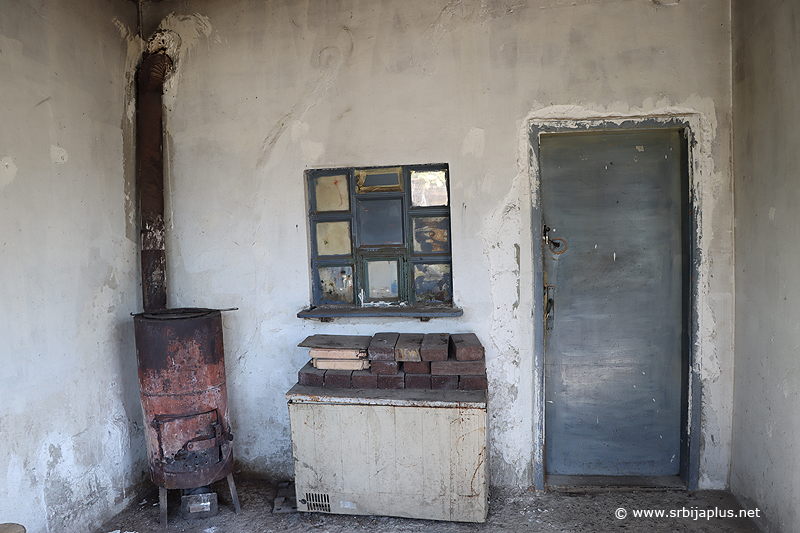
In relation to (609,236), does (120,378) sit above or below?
below

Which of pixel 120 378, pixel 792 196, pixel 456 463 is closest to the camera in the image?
pixel 792 196

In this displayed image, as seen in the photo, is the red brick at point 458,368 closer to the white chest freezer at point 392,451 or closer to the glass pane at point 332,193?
the white chest freezer at point 392,451

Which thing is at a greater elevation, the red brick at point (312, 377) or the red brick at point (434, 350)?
the red brick at point (434, 350)

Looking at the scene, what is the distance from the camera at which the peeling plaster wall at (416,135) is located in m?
2.59

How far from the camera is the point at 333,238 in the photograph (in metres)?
2.96

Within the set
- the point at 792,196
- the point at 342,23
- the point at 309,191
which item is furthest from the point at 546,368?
the point at 342,23

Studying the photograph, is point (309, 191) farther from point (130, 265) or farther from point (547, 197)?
point (547, 197)

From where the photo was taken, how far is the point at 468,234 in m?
2.73

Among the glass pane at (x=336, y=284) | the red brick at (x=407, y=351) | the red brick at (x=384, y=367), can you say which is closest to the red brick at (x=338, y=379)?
the red brick at (x=384, y=367)

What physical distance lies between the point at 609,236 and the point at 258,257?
2.23 m

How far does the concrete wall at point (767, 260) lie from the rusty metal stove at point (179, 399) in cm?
290

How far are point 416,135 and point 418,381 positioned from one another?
1474 millimetres

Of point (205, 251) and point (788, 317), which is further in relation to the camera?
point (205, 251)

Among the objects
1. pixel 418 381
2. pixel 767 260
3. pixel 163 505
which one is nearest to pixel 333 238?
pixel 418 381
